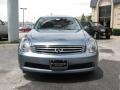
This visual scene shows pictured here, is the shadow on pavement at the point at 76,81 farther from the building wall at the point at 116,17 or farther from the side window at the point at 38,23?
the building wall at the point at 116,17

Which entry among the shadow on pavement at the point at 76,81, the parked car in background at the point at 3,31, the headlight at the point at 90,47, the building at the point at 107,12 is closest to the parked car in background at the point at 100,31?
the parked car in background at the point at 3,31

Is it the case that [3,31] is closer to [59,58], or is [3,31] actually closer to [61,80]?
[61,80]

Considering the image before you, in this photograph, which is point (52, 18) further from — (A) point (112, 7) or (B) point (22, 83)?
(A) point (112, 7)

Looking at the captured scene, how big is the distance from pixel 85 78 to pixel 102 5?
115 ft

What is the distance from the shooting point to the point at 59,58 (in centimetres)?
675

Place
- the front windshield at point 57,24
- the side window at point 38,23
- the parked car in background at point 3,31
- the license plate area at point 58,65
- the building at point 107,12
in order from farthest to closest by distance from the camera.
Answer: the building at point 107,12, the parked car in background at point 3,31, the side window at point 38,23, the front windshield at point 57,24, the license plate area at point 58,65

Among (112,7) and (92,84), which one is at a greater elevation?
(112,7)

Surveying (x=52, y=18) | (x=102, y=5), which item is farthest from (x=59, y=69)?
(x=102, y=5)

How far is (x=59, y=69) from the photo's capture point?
6.80 metres

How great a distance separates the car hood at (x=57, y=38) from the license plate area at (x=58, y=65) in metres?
0.45

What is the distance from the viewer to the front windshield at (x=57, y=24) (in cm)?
852

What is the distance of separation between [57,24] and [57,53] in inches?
77.8

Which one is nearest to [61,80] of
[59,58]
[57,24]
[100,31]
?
[59,58]

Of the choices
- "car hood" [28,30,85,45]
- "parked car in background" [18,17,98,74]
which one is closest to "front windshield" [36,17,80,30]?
"car hood" [28,30,85,45]
